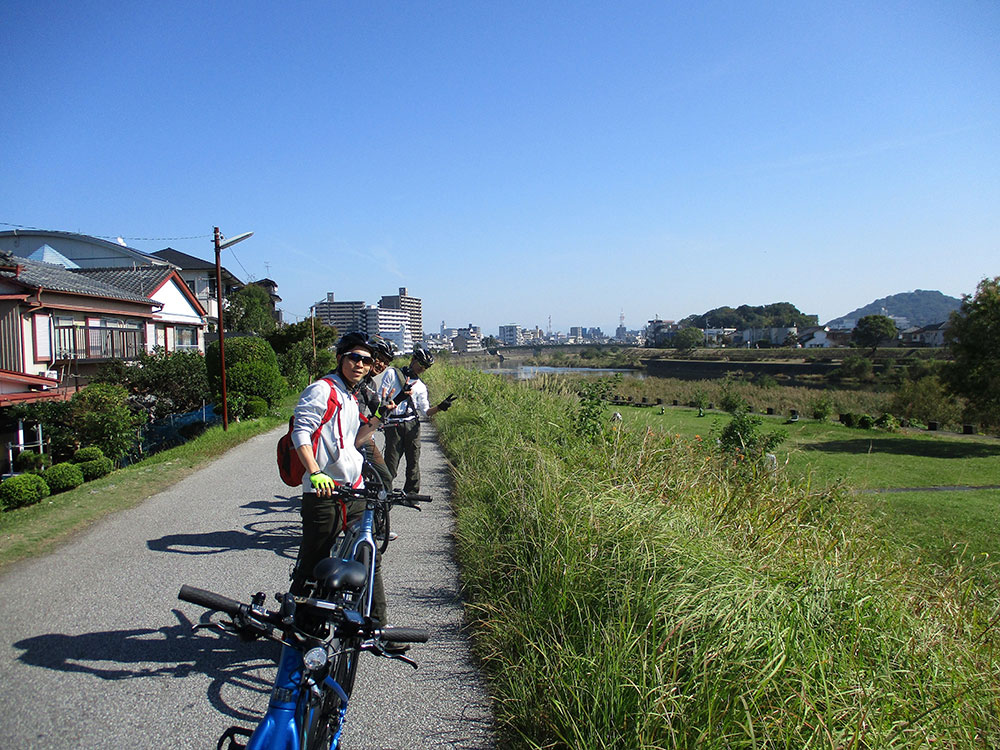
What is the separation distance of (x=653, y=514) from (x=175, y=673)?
3.01m

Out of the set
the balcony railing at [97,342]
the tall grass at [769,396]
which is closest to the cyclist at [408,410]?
the balcony railing at [97,342]

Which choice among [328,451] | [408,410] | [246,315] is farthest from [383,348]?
[246,315]

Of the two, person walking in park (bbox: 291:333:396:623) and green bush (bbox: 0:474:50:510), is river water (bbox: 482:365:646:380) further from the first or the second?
green bush (bbox: 0:474:50:510)

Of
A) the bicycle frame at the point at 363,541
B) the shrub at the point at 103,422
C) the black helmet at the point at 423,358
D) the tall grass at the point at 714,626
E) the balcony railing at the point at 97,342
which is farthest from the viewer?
the balcony railing at the point at 97,342

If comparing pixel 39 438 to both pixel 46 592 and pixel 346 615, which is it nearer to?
pixel 46 592

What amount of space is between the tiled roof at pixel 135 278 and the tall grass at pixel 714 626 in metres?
28.5

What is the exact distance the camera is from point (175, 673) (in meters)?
3.31

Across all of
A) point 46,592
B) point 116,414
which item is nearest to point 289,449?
point 46,592

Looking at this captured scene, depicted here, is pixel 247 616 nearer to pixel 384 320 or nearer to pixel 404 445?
pixel 404 445

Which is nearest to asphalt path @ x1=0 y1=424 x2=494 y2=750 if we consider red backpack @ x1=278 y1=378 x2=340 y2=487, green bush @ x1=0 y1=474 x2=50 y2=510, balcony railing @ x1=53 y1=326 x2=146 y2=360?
red backpack @ x1=278 y1=378 x2=340 y2=487

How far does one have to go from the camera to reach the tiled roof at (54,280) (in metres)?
17.8

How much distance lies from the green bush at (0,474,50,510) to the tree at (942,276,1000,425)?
3340 cm

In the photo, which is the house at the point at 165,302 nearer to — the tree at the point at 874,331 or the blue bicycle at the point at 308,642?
the blue bicycle at the point at 308,642

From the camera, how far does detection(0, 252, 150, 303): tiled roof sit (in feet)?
58.3
